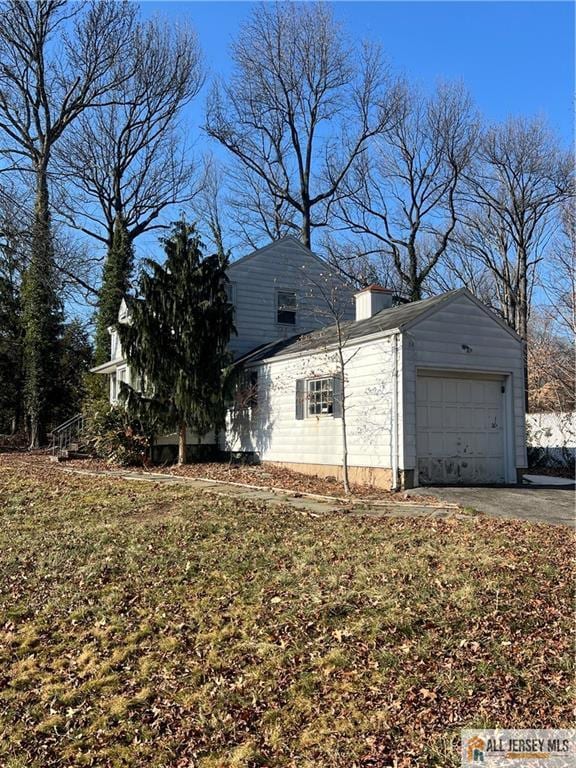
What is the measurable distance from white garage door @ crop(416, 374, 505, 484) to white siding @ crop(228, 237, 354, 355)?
7.14 m

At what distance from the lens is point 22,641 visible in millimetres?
5051

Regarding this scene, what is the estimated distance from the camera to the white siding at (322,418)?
11.2 meters

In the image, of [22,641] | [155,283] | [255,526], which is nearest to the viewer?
[22,641]

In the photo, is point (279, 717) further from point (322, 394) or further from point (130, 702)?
point (322, 394)

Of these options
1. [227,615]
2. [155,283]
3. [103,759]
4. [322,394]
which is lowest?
[103,759]

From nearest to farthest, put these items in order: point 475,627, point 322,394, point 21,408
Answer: point 475,627 → point 322,394 → point 21,408

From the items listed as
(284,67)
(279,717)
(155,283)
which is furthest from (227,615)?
(284,67)

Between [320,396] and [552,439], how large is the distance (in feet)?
29.7

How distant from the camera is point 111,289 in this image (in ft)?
82.8

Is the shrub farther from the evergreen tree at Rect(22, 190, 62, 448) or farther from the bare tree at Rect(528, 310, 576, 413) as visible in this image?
the bare tree at Rect(528, 310, 576, 413)

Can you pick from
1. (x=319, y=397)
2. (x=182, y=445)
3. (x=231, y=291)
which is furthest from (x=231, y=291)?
(x=319, y=397)

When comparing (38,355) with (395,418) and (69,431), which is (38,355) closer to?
(69,431)

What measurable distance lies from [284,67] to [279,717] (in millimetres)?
27544

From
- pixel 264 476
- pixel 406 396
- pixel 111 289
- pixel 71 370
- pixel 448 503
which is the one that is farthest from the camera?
pixel 71 370
